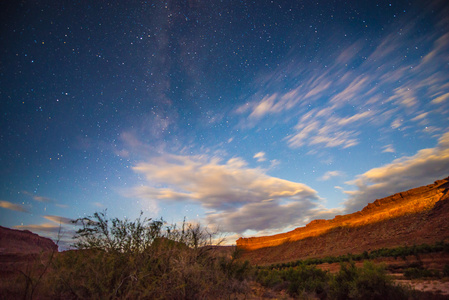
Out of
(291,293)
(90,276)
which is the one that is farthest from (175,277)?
(291,293)

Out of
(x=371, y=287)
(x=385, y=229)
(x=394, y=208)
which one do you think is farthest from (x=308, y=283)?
(x=394, y=208)

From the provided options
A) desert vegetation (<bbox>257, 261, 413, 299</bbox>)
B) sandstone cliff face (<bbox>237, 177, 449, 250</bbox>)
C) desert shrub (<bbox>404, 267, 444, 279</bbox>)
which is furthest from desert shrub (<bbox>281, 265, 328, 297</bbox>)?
sandstone cliff face (<bbox>237, 177, 449, 250</bbox>)

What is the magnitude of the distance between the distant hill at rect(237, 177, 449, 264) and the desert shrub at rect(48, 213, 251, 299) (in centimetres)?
2735

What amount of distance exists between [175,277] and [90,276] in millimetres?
Answer: 1984

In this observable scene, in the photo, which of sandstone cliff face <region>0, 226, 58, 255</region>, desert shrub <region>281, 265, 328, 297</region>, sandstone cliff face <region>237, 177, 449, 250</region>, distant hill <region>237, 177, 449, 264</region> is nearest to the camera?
desert shrub <region>281, 265, 328, 297</region>

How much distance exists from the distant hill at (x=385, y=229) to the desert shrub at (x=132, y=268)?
27350mm

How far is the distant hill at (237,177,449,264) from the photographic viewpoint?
98.4 ft

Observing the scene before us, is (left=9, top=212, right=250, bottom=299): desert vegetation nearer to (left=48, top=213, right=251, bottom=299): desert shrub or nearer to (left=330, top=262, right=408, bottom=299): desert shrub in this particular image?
(left=48, top=213, right=251, bottom=299): desert shrub

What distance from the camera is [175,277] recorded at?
546cm

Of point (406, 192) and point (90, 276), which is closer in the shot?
point (90, 276)

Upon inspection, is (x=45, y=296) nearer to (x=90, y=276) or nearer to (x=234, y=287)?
(x=90, y=276)

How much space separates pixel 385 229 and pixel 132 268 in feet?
150

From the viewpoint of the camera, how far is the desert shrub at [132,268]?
4.48m

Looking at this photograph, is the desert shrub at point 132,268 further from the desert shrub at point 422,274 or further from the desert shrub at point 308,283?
the desert shrub at point 422,274
